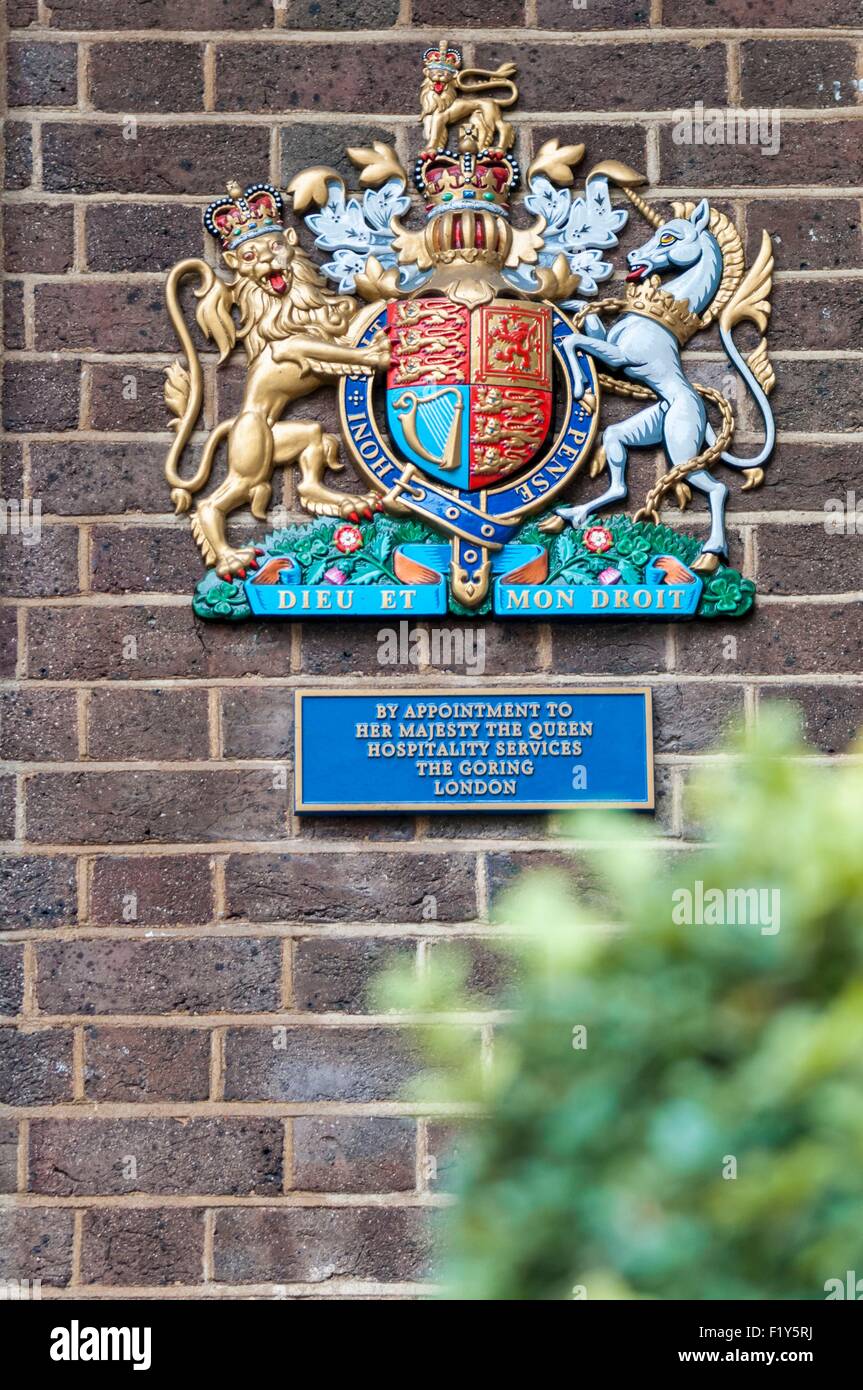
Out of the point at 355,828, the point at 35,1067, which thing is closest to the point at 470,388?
the point at 355,828

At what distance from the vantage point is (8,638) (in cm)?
408

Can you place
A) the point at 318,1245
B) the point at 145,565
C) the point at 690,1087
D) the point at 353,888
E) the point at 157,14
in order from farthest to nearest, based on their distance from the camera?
1. the point at 157,14
2. the point at 145,565
3. the point at 353,888
4. the point at 318,1245
5. the point at 690,1087

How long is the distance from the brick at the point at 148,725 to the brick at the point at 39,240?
120 cm

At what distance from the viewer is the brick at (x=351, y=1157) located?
3893 mm

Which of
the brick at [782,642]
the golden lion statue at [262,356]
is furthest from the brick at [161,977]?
the brick at [782,642]

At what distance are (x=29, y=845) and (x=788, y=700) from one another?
2.06 meters

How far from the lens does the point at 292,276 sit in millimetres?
4125

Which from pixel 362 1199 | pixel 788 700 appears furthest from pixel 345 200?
pixel 362 1199

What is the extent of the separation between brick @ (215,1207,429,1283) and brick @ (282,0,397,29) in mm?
3174

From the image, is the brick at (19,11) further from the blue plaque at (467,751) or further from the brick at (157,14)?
the blue plaque at (467,751)

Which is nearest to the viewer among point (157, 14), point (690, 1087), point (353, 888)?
point (690, 1087)

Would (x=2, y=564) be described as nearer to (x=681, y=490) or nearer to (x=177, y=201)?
(x=177, y=201)

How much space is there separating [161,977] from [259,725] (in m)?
0.70

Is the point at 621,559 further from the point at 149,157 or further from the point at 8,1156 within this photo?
the point at 8,1156
